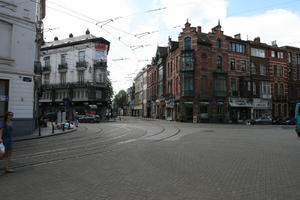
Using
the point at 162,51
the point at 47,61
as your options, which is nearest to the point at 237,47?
the point at 162,51

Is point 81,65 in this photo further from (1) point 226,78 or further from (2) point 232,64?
(2) point 232,64

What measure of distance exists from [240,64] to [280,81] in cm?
1086

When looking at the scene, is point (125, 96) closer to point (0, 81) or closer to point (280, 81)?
point (280, 81)

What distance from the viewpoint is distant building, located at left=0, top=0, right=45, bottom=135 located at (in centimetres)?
1538

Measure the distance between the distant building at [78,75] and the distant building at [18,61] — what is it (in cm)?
2779

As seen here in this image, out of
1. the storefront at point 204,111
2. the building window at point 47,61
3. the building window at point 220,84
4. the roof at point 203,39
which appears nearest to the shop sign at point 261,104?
the building window at point 220,84

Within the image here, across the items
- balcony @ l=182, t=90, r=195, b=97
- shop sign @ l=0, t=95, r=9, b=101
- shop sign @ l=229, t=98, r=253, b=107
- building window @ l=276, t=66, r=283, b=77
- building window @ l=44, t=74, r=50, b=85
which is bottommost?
shop sign @ l=0, t=95, r=9, b=101

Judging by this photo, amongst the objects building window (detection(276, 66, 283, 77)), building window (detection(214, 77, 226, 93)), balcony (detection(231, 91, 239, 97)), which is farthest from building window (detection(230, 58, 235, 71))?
building window (detection(276, 66, 283, 77))

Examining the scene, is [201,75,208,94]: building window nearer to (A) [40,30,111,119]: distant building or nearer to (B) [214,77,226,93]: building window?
(B) [214,77,226,93]: building window

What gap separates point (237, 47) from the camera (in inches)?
1660

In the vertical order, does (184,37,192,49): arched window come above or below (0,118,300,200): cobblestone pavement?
above

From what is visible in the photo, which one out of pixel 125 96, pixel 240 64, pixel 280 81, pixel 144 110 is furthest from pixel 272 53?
pixel 125 96

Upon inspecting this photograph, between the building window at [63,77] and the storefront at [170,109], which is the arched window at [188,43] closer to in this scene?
the storefront at [170,109]

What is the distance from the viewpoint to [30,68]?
17016mm
